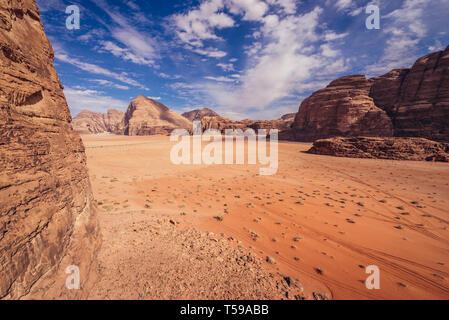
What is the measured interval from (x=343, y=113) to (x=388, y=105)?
31.9ft

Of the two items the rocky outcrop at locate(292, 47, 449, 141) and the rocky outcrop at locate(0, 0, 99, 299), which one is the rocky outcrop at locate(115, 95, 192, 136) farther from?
the rocky outcrop at locate(0, 0, 99, 299)

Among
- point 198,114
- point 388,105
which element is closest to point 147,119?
point 198,114

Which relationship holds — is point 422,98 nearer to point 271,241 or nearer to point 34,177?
point 271,241

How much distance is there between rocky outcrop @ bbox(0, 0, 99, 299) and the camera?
1.75 metres

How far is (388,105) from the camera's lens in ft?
116

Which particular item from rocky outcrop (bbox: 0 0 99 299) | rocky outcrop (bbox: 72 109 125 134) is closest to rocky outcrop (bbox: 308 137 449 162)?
rocky outcrop (bbox: 0 0 99 299)

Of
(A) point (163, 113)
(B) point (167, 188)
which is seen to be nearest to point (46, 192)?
(B) point (167, 188)

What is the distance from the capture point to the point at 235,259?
3.37 meters

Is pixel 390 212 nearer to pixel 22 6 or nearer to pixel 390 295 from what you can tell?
pixel 390 295

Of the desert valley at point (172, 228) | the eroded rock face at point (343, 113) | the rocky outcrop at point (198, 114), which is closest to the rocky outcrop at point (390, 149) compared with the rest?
the desert valley at point (172, 228)

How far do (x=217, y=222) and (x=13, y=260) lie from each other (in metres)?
4.02

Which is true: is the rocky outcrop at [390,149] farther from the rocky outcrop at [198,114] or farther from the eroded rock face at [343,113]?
the rocky outcrop at [198,114]

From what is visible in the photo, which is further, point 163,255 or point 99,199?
point 99,199

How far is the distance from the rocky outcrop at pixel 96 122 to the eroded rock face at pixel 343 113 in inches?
3889
